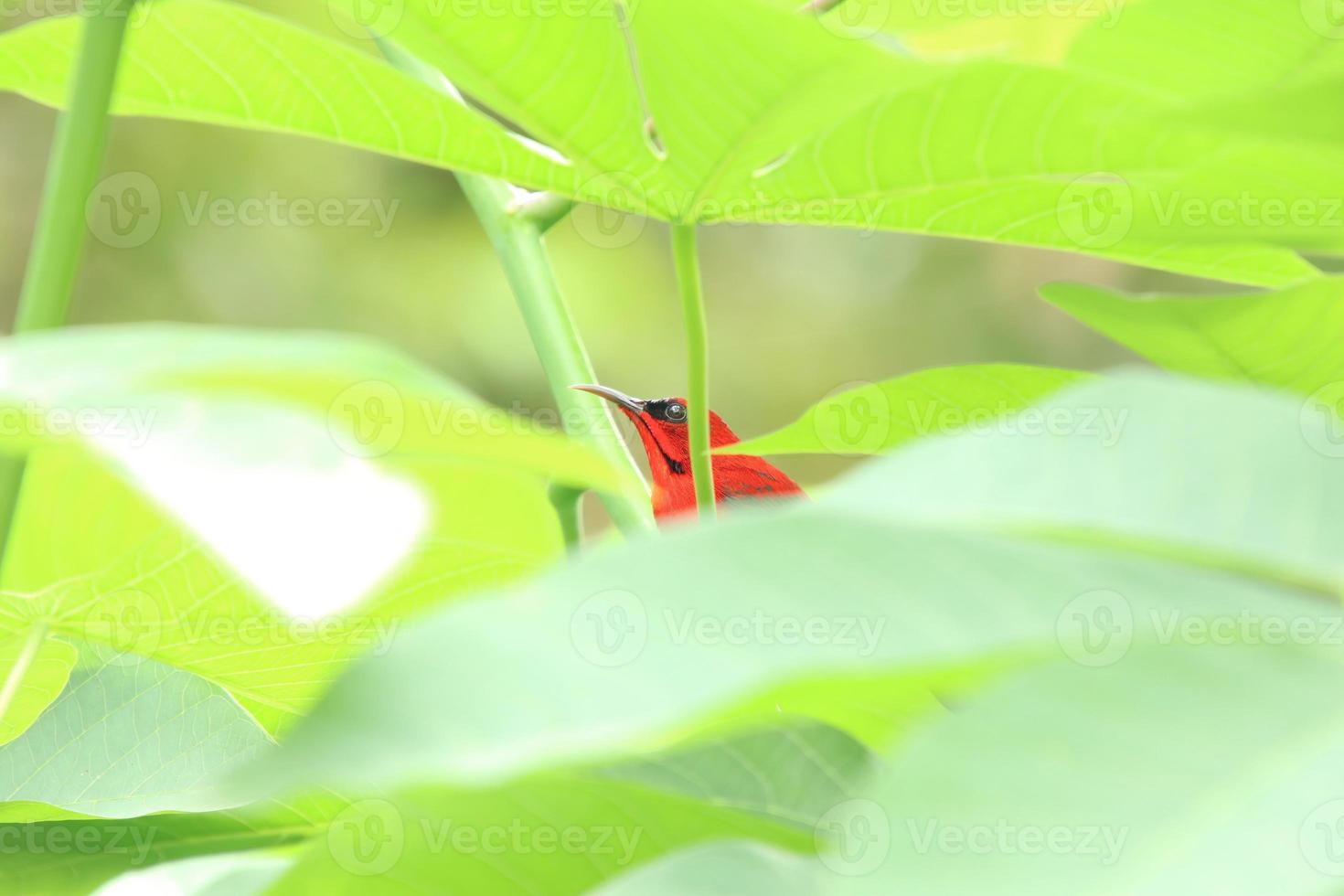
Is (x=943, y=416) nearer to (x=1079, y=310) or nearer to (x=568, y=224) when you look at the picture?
(x=1079, y=310)

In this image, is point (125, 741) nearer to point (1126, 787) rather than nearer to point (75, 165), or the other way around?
point (75, 165)

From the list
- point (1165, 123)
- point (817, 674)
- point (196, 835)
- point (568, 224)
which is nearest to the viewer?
point (817, 674)

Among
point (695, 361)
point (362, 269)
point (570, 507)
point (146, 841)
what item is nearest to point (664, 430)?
point (570, 507)

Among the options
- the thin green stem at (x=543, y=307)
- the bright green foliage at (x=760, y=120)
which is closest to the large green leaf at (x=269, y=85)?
the bright green foliage at (x=760, y=120)

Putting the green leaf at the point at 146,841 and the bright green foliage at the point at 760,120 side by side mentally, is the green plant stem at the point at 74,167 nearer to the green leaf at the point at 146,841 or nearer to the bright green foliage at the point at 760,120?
the bright green foliage at the point at 760,120

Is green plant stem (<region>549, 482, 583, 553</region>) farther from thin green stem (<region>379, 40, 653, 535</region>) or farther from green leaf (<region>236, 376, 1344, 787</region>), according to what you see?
green leaf (<region>236, 376, 1344, 787</region>)

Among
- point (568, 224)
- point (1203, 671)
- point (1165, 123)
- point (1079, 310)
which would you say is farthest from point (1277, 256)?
point (568, 224)
